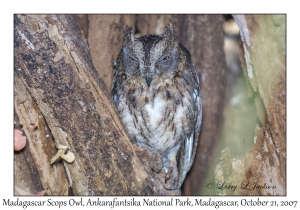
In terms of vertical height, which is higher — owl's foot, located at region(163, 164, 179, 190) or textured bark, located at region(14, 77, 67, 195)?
textured bark, located at region(14, 77, 67, 195)

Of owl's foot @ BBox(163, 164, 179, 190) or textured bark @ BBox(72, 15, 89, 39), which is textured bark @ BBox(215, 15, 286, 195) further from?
textured bark @ BBox(72, 15, 89, 39)

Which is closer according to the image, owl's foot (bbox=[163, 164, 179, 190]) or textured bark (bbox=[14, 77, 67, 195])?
textured bark (bbox=[14, 77, 67, 195])

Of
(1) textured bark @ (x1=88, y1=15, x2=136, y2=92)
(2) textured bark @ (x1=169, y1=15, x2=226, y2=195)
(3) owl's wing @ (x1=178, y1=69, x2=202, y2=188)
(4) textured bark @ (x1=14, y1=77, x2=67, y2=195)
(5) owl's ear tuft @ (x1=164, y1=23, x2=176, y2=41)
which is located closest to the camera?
(4) textured bark @ (x1=14, y1=77, x2=67, y2=195)

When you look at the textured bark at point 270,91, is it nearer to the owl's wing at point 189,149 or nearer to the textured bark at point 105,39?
the owl's wing at point 189,149

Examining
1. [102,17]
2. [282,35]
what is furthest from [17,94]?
Answer: [282,35]

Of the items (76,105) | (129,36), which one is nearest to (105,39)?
(129,36)

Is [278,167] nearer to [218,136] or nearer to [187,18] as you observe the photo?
[218,136]

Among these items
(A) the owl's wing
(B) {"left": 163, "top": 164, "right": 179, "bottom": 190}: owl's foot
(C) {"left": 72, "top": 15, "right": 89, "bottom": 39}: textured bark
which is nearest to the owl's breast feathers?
(A) the owl's wing
